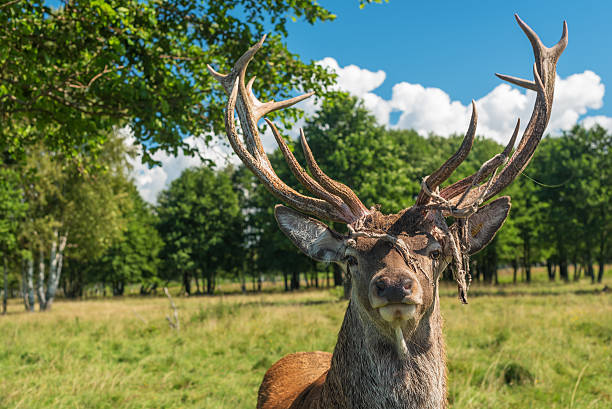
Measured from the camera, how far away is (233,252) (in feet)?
127

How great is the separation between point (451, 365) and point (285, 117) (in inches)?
184

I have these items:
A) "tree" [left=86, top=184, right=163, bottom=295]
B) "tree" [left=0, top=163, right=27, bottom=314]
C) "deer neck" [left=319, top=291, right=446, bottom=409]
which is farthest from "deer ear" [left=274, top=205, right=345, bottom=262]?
"tree" [left=86, top=184, right=163, bottom=295]

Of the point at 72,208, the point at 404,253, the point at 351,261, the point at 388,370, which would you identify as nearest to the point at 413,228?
the point at 404,253

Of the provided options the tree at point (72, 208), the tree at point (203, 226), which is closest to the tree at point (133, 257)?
the tree at point (203, 226)

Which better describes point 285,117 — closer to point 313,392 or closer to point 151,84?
point 151,84

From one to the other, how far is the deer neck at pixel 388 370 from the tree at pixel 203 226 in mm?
36043

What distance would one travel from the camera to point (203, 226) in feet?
127

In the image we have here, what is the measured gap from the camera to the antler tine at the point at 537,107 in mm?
2377

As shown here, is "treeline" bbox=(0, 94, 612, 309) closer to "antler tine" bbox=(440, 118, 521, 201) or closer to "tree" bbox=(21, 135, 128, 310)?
"tree" bbox=(21, 135, 128, 310)

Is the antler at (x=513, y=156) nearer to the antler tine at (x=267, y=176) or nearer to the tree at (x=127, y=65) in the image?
the antler tine at (x=267, y=176)

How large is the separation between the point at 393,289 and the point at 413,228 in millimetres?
465

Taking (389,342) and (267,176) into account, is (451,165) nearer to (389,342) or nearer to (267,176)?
(389,342)

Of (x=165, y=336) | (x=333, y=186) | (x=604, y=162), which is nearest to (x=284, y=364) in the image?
(x=333, y=186)

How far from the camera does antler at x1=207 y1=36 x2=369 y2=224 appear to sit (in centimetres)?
249
